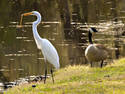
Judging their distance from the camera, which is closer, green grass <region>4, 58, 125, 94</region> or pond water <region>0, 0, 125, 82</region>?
green grass <region>4, 58, 125, 94</region>

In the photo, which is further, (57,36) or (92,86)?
(57,36)

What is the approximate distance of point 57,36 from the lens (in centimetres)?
2458

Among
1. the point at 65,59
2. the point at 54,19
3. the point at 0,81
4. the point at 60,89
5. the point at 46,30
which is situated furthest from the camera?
the point at 54,19

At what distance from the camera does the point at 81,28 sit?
2662 cm

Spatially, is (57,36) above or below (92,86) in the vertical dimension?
below

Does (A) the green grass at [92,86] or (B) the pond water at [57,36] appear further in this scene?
(B) the pond water at [57,36]

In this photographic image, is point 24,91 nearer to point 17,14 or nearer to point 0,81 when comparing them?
point 0,81

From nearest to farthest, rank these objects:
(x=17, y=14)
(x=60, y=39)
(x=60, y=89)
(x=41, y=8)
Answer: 1. (x=60, y=89)
2. (x=60, y=39)
3. (x=17, y=14)
4. (x=41, y=8)

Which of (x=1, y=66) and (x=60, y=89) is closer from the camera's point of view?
(x=60, y=89)

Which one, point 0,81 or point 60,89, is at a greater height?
Result: point 60,89

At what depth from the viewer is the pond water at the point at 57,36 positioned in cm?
1808

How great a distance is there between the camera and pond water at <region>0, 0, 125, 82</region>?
1808 centimetres

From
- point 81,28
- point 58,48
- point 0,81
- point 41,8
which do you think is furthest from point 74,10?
point 0,81

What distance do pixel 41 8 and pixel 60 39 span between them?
17150 mm
